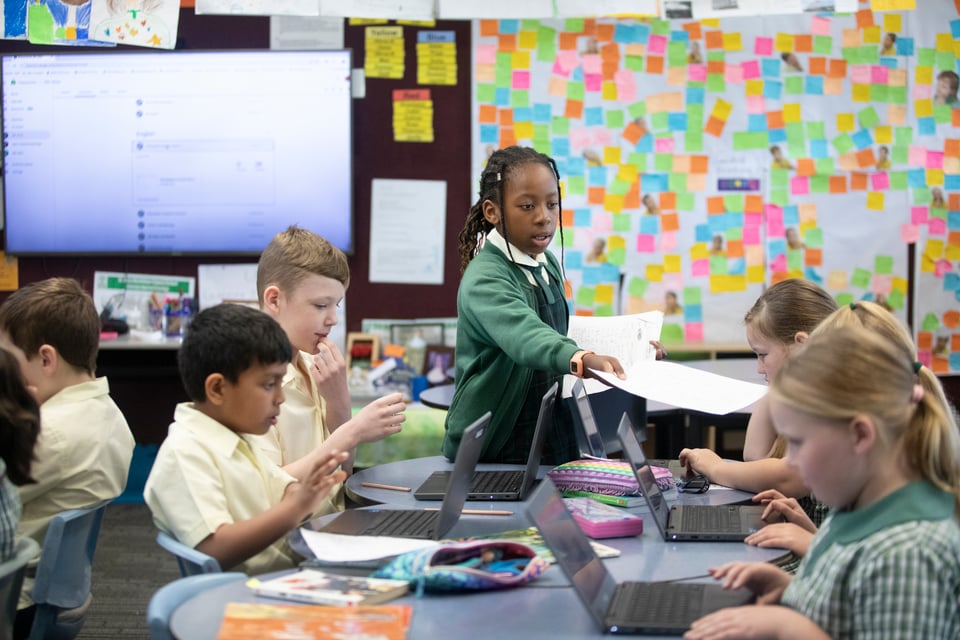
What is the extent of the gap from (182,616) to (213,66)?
152 inches

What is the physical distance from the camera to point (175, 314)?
16.1 feet

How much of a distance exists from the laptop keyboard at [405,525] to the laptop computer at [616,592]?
1.23ft

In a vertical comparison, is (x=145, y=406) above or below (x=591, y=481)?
below

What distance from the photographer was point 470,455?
1.73 metres

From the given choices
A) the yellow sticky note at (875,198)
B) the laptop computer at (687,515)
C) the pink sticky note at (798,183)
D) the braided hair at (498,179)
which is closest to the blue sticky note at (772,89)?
the pink sticky note at (798,183)

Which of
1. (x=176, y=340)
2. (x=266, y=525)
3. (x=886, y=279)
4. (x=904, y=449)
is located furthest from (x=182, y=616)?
(x=886, y=279)

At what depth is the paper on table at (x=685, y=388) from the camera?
196 centimetres

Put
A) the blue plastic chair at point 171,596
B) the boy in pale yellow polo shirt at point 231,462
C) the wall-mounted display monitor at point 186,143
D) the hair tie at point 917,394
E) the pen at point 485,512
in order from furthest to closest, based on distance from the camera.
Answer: the wall-mounted display monitor at point 186,143 → the pen at point 485,512 → the boy in pale yellow polo shirt at point 231,462 → the blue plastic chair at point 171,596 → the hair tie at point 917,394

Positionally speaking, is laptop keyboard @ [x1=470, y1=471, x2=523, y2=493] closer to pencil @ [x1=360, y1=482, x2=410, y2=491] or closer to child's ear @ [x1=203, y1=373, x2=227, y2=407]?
pencil @ [x1=360, y1=482, x2=410, y2=491]

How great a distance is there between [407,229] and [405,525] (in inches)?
128

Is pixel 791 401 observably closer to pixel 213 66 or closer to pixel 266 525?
pixel 266 525

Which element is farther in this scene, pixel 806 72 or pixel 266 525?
pixel 806 72

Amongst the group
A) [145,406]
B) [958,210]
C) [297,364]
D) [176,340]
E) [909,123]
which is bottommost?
[145,406]

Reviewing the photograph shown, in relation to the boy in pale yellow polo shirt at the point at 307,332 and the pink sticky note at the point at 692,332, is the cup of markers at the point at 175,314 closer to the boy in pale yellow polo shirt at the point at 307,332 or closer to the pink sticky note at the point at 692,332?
the pink sticky note at the point at 692,332
